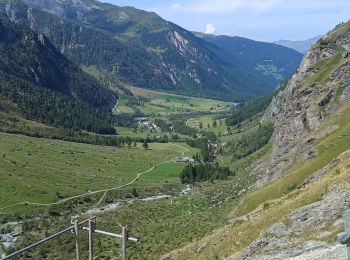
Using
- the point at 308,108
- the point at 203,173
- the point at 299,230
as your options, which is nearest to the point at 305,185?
the point at 299,230

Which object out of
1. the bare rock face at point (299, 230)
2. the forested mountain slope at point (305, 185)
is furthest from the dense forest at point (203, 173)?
the bare rock face at point (299, 230)

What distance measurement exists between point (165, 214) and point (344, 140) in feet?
178

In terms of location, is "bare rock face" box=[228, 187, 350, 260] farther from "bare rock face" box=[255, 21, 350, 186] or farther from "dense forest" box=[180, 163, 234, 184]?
"dense forest" box=[180, 163, 234, 184]

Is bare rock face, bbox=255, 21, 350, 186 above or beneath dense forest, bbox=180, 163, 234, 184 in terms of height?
above

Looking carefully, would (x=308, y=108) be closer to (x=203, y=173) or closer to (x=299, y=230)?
(x=203, y=173)

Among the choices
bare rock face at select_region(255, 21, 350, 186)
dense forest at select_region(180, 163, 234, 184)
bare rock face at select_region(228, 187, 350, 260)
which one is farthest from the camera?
dense forest at select_region(180, 163, 234, 184)

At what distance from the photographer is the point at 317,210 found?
1667 inches

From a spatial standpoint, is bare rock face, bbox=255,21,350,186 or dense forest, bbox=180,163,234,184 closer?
bare rock face, bbox=255,21,350,186

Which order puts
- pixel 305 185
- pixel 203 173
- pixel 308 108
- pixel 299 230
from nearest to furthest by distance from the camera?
pixel 299 230 → pixel 305 185 → pixel 308 108 → pixel 203 173

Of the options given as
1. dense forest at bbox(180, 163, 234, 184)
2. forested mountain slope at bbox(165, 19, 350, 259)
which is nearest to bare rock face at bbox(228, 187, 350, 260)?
forested mountain slope at bbox(165, 19, 350, 259)

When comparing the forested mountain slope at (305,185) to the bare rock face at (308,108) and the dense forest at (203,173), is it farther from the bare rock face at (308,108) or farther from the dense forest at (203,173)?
the dense forest at (203,173)

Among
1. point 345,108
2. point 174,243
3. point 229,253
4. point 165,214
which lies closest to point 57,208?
point 165,214

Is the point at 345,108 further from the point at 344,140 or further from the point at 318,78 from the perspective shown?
the point at 318,78

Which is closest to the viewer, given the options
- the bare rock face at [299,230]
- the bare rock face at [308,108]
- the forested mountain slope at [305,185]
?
the bare rock face at [299,230]
